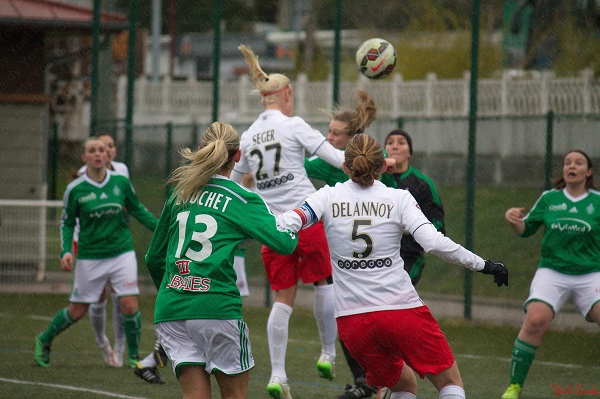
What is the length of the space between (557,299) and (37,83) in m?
11.8

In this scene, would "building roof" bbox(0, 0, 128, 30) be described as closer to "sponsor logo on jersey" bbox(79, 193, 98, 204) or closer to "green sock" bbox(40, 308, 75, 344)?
"sponsor logo on jersey" bbox(79, 193, 98, 204)

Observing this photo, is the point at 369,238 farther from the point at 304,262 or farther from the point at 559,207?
the point at 559,207

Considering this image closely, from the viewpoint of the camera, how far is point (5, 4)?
670 inches

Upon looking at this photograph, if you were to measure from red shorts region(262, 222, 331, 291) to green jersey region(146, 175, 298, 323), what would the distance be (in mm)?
2297

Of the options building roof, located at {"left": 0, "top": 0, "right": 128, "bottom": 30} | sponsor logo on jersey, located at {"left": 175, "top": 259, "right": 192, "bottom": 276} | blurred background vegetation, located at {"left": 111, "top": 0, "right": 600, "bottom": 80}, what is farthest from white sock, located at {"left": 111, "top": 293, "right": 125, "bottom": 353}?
blurred background vegetation, located at {"left": 111, "top": 0, "right": 600, "bottom": 80}

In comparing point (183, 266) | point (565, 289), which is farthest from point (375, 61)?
point (183, 266)

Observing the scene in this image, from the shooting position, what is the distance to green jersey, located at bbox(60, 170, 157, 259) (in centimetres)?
937

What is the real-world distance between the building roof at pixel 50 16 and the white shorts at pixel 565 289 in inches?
413

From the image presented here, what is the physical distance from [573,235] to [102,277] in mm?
4226

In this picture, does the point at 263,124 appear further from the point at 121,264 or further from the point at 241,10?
the point at 241,10

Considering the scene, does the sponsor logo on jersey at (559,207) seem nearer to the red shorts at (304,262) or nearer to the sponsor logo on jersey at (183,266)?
the red shorts at (304,262)

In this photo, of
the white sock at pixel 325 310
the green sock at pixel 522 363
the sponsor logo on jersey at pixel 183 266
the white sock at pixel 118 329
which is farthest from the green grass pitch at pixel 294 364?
the sponsor logo on jersey at pixel 183 266

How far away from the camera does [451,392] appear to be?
5.81 m

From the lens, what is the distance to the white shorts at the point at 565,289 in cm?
811
